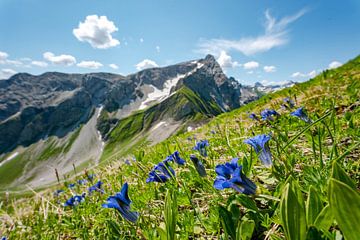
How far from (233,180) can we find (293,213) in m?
0.44

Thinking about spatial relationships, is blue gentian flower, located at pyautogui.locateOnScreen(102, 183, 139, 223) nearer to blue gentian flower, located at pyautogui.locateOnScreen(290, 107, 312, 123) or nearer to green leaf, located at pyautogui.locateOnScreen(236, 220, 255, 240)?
green leaf, located at pyautogui.locateOnScreen(236, 220, 255, 240)

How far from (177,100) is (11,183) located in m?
112

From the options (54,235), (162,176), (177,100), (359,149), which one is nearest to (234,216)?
(162,176)

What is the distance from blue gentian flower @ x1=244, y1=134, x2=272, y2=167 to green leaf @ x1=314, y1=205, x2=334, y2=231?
0.75 metres

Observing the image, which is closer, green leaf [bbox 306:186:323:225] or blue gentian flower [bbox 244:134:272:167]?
green leaf [bbox 306:186:323:225]

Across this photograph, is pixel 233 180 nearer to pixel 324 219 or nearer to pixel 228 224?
pixel 228 224

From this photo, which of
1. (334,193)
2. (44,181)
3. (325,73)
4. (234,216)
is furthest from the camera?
(44,181)

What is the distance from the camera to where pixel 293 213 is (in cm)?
117

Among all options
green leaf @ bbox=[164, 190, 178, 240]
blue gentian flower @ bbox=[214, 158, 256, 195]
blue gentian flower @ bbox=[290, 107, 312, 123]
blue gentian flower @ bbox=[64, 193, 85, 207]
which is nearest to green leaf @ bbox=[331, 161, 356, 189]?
blue gentian flower @ bbox=[214, 158, 256, 195]

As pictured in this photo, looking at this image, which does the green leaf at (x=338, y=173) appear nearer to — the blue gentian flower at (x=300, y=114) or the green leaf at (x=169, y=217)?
the green leaf at (x=169, y=217)

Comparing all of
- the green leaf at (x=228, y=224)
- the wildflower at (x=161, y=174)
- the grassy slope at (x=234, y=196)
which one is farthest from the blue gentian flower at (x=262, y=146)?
the wildflower at (x=161, y=174)

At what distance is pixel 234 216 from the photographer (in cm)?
174

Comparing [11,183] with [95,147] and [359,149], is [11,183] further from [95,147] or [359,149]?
[359,149]

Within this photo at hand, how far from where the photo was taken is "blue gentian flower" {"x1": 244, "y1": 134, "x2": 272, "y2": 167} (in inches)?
77.4
